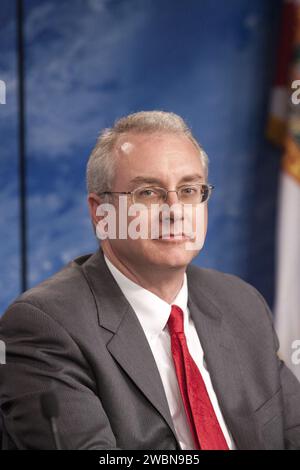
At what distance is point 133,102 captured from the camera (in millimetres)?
3592

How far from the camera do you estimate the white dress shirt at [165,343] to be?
5.85 ft

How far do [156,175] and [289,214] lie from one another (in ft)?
6.09

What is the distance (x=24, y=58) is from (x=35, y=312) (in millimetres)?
1992

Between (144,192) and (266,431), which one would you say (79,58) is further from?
(266,431)

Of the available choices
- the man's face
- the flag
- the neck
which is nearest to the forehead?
the man's face

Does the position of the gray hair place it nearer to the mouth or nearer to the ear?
the ear

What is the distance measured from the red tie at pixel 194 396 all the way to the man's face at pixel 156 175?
0.18 metres

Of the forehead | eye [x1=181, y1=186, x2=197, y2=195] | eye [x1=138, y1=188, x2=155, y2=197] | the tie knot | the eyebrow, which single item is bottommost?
the tie knot

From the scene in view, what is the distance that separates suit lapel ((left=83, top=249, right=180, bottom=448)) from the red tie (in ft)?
0.22

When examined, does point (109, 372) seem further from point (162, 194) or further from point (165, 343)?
point (162, 194)

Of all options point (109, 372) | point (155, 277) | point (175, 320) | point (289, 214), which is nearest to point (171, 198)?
point (155, 277)

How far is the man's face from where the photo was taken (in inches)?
72.9

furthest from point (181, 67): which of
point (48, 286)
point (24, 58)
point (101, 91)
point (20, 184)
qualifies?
point (48, 286)

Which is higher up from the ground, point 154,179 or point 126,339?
point 154,179
